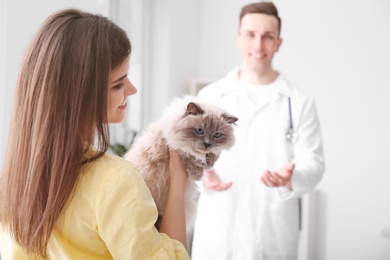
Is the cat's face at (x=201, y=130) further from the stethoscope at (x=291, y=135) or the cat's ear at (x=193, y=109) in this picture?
the stethoscope at (x=291, y=135)

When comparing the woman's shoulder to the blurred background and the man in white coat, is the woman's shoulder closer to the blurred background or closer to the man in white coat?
the man in white coat

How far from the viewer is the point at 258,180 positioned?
1.86 metres

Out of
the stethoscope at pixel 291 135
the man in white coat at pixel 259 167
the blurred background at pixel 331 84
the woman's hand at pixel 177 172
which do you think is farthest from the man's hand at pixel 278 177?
the blurred background at pixel 331 84

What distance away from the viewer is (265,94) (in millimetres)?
1919

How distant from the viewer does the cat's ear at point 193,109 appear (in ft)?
4.10

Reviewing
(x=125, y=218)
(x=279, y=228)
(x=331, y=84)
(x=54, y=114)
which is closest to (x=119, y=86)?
(x=54, y=114)

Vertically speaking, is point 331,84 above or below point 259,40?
below

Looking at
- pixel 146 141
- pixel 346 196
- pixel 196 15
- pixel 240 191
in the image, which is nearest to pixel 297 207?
pixel 240 191

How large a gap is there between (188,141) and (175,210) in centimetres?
25

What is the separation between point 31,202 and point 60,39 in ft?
1.09

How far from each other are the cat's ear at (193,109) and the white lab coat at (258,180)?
1.81ft

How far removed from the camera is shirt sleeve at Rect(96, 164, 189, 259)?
844 mm

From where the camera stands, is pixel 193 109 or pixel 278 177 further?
pixel 278 177

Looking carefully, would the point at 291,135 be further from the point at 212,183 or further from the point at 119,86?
the point at 119,86
